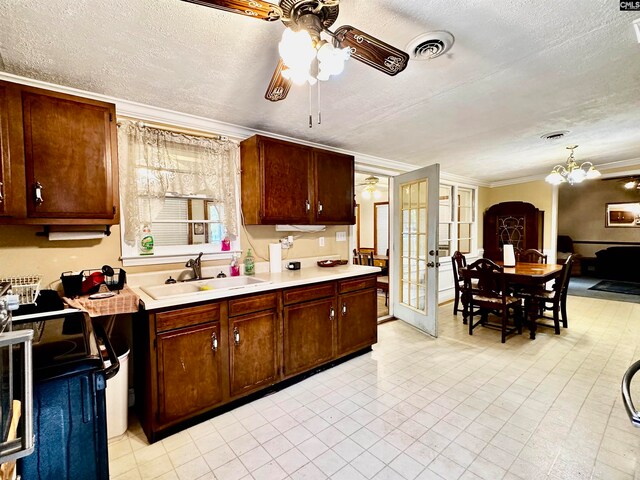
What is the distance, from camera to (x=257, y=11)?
1098mm

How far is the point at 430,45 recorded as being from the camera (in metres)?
1.57

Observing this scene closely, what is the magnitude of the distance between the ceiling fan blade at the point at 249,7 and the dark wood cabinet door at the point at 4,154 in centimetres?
146

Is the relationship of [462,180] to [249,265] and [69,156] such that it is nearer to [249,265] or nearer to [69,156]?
[249,265]

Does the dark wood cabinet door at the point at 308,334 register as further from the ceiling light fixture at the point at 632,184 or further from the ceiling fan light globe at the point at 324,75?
the ceiling light fixture at the point at 632,184

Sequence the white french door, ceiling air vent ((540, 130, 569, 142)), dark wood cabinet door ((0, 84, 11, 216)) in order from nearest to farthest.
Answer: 1. dark wood cabinet door ((0, 84, 11, 216))
2. ceiling air vent ((540, 130, 569, 142))
3. the white french door

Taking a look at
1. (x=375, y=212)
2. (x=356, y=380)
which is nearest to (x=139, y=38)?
(x=356, y=380)

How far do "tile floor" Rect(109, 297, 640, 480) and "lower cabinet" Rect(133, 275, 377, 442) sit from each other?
6.6 inches

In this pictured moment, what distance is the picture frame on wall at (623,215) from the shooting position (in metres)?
7.62

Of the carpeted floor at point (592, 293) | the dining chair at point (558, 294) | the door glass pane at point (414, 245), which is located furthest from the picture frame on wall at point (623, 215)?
the door glass pane at point (414, 245)

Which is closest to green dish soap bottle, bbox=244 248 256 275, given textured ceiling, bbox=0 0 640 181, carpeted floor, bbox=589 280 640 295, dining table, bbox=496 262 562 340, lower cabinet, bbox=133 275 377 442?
lower cabinet, bbox=133 275 377 442

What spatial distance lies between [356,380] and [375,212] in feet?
17.1

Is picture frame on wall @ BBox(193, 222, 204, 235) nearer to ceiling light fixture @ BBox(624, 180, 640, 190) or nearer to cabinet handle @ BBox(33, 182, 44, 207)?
cabinet handle @ BBox(33, 182, 44, 207)

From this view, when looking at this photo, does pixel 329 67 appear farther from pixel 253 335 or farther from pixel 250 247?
pixel 250 247

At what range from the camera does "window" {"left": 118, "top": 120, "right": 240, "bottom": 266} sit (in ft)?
7.50
